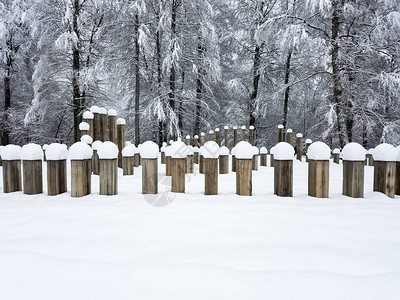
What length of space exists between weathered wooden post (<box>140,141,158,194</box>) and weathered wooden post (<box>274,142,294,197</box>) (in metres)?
0.97

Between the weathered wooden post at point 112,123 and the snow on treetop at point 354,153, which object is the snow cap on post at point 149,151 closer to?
the snow on treetop at point 354,153

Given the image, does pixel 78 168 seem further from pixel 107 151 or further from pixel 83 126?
pixel 83 126

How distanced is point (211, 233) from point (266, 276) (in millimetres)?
435

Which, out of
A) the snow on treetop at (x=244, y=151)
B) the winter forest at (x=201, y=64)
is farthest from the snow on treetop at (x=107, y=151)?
the winter forest at (x=201, y=64)

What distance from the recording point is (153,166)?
204cm

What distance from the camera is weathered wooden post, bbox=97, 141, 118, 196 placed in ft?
6.64

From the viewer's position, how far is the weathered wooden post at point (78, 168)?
1.97 metres

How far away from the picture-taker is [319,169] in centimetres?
199

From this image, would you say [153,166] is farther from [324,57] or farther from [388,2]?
[388,2]

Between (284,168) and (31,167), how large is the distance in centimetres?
207

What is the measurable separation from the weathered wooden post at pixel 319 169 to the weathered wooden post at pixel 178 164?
3.35 ft

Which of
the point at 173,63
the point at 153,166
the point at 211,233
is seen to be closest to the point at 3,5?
the point at 173,63

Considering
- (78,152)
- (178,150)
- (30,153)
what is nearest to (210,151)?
(178,150)

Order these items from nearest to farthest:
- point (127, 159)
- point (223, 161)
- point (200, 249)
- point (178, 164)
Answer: point (200, 249) < point (178, 164) < point (127, 159) < point (223, 161)
